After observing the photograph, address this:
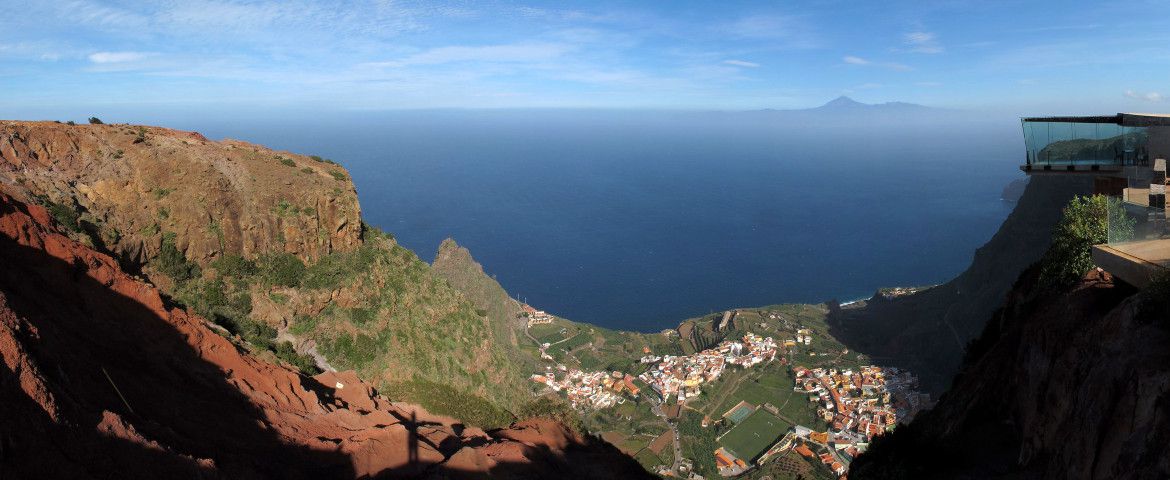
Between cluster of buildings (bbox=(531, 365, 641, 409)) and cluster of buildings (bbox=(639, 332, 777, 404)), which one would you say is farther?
cluster of buildings (bbox=(639, 332, 777, 404))

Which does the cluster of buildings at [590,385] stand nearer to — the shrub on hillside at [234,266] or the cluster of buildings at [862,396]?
the cluster of buildings at [862,396]

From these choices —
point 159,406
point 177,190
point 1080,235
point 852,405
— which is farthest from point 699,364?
point 159,406

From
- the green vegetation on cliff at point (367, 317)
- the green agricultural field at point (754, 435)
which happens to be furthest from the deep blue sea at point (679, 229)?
the green vegetation on cliff at point (367, 317)

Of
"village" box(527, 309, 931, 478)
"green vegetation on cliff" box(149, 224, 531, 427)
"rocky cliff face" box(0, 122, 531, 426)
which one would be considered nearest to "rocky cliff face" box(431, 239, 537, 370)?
"village" box(527, 309, 931, 478)

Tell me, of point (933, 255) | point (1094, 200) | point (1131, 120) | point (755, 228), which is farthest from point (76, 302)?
point (755, 228)

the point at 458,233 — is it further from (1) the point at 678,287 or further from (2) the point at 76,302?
(2) the point at 76,302

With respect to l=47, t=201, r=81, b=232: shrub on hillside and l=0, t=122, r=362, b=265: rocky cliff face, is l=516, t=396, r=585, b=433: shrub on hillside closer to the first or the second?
l=0, t=122, r=362, b=265: rocky cliff face
